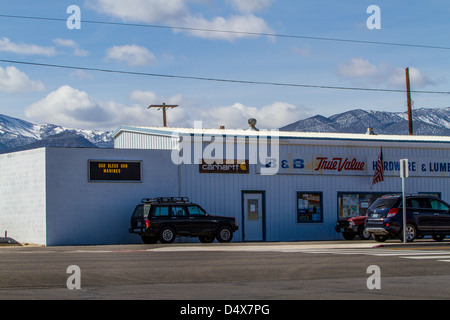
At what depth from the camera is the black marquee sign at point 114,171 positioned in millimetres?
29231

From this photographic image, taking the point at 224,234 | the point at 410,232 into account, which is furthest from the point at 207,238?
the point at 410,232

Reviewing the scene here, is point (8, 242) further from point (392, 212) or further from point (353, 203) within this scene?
point (392, 212)

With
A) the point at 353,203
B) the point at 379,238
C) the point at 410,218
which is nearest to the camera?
the point at 410,218

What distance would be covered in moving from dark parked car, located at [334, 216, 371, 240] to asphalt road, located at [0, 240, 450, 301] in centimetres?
1074

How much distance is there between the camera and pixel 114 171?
2955 centimetres

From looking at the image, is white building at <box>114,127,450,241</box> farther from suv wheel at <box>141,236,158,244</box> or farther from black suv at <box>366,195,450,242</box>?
black suv at <box>366,195,450,242</box>

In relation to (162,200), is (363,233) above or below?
below

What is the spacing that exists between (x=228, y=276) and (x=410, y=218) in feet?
44.3

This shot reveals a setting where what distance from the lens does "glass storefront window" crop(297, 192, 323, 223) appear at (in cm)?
3319
